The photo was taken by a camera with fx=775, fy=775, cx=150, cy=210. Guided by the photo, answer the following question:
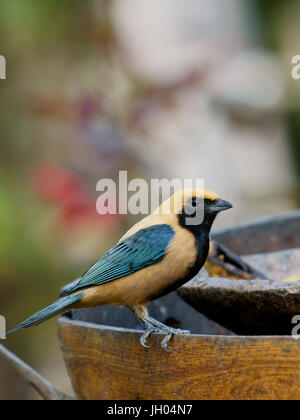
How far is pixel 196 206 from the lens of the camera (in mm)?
2139

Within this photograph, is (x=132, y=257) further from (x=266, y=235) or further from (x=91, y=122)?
(x=91, y=122)

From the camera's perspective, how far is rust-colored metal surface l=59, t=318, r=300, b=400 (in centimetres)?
178

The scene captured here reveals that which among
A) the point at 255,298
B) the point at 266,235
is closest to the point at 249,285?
the point at 255,298

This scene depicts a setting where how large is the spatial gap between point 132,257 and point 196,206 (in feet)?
0.74

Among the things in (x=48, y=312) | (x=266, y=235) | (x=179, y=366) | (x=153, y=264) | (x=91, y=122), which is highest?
(x=91, y=122)

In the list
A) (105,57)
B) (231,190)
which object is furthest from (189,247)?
(231,190)

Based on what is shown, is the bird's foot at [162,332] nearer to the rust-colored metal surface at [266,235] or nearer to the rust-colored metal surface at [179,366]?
the rust-colored metal surface at [179,366]

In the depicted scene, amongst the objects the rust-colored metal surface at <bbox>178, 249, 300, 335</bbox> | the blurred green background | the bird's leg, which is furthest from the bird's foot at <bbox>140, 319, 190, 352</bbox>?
the blurred green background

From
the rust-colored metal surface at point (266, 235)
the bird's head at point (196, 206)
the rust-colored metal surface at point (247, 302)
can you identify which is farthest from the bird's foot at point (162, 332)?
the rust-colored metal surface at point (266, 235)

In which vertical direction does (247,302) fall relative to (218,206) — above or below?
below

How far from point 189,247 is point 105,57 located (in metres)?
2.05

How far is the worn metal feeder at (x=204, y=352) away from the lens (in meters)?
1.79

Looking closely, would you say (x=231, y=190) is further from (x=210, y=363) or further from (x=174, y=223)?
(x=210, y=363)

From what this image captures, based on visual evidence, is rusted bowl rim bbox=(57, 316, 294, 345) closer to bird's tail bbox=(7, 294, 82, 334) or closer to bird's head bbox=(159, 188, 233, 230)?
bird's tail bbox=(7, 294, 82, 334)
